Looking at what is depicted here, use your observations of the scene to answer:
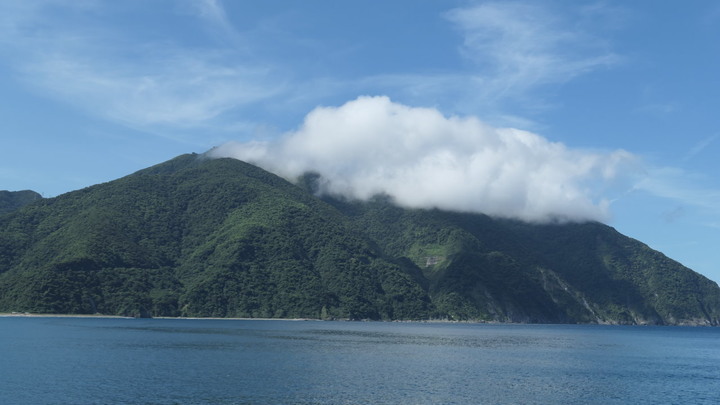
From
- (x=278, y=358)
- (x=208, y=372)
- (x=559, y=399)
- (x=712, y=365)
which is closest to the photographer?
(x=559, y=399)

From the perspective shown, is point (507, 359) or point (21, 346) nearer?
point (21, 346)

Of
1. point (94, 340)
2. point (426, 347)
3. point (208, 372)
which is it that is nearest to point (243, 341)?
point (94, 340)

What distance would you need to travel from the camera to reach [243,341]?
597 ft

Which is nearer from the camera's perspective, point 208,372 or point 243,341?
point 208,372

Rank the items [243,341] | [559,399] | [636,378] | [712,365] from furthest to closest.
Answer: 1. [243,341]
2. [712,365]
3. [636,378]
4. [559,399]

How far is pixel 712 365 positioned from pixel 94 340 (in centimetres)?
16481

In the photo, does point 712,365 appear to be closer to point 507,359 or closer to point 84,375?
point 507,359

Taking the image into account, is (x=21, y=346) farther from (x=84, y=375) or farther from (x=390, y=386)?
(x=390, y=386)

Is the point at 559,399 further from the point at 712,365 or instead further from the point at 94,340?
the point at 94,340

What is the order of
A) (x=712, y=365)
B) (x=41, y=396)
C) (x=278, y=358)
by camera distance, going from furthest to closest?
(x=712, y=365) → (x=278, y=358) → (x=41, y=396)

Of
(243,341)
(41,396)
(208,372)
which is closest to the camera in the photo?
(41,396)

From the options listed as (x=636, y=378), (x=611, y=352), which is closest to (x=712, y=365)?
(x=611, y=352)

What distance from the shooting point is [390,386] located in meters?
101

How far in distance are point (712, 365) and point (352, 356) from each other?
98059mm
